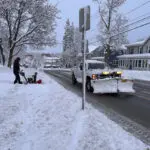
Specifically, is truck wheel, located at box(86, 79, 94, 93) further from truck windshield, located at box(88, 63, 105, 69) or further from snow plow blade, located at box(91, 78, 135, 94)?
truck windshield, located at box(88, 63, 105, 69)

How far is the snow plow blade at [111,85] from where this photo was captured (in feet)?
46.6

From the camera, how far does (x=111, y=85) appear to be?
46.6 ft

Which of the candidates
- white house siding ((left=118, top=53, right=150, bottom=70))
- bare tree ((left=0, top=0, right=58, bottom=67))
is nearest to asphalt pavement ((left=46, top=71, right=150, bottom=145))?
bare tree ((left=0, top=0, right=58, bottom=67))

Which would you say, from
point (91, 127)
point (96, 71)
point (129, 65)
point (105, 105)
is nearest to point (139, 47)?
point (129, 65)

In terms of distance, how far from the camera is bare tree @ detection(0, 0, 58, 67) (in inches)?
1223

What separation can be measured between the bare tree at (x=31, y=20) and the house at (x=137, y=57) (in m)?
24.4

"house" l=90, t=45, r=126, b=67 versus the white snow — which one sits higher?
"house" l=90, t=45, r=126, b=67

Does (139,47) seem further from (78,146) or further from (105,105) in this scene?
(78,146)

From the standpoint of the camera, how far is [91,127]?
22.7ft

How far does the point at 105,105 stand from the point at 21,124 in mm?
4840

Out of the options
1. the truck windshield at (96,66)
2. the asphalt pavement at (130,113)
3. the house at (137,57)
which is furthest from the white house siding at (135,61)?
the asphalt pavement at (130,113)

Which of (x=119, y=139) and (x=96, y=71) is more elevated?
(x=96, y=71)

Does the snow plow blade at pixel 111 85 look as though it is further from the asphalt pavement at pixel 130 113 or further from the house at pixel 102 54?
the house at pixel 102 54

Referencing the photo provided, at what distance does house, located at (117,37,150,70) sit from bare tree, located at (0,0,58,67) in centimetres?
2442
